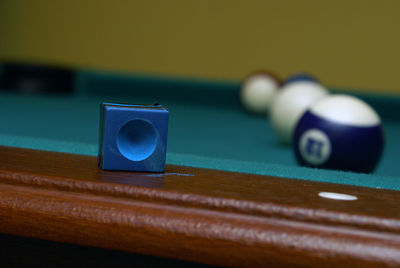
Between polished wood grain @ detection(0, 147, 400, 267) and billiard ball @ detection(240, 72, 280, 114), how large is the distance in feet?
6.92

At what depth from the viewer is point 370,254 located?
565mm

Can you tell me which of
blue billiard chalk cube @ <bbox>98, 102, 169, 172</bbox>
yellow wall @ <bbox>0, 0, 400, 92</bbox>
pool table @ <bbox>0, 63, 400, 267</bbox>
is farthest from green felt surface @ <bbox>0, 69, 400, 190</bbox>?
yellow wall @ <bbox>0, 0, 400, 92</bbox>

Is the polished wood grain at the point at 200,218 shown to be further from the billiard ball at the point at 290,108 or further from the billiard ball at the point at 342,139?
the billiard ball at the point at 290,108

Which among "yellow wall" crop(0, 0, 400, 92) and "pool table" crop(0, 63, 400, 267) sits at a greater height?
"yellow wall" crop(0, 0, 400, 92)

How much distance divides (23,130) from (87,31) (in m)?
3.08

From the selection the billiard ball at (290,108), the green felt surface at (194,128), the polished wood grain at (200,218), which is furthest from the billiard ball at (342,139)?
the polished wood grain at (200,218)

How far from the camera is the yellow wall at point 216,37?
12.9 feet

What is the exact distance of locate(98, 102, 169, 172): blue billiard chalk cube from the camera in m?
0.72

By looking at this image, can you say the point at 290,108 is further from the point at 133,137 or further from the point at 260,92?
the point at 133,137

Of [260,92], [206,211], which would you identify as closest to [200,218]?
[206,211]

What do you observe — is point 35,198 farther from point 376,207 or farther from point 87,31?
point 87,31

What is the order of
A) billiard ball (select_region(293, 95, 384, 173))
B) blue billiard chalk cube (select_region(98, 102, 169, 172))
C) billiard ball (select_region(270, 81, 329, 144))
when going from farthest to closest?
billiard ball (select_region(270, 81, 329, 144)), billiard ball (select_region(293, 95, 384, 173)), blue billiard chalk cube (select_region(98, 102, 169, 172))

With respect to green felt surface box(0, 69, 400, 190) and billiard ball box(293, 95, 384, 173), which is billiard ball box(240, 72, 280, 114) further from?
billiard ball box(293, 95, 384, 173)

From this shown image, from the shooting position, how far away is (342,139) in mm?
1353
